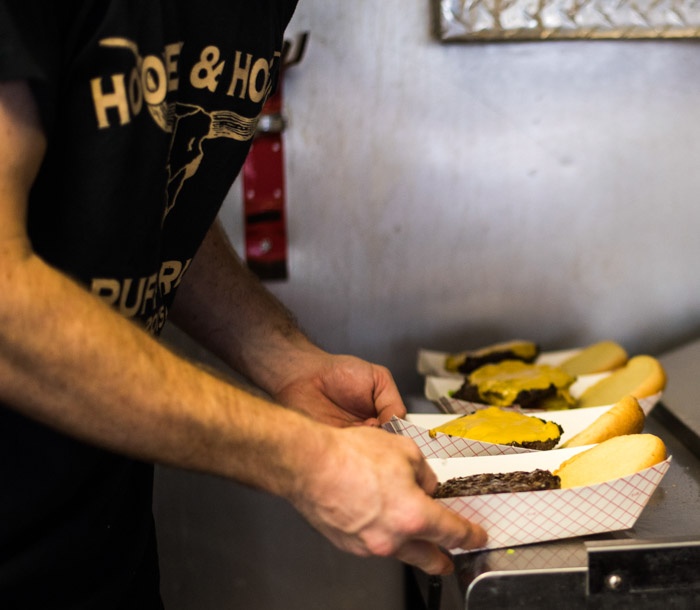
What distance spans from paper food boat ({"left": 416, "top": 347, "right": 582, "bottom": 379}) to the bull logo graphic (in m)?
0.78

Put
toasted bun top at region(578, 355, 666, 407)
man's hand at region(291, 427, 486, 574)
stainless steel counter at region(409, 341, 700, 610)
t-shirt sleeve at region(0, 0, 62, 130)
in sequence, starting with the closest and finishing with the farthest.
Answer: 1. t-shirt sleeve at region(0, 0, 62, 130)
2. man's hand at region(291, 427, 486, 574)
3. stainless steel counter at region(409, 341, 700, 610)
4. toasted bun top at region(578, 355, 666, 407)

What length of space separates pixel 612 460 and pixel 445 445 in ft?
0.71

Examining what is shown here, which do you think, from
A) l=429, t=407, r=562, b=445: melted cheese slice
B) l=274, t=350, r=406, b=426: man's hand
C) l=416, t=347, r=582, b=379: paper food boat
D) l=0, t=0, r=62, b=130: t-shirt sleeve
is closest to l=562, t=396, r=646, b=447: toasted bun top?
l=429, t=407, r=562, b=445: melted cheese slice

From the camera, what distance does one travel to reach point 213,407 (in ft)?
2.45

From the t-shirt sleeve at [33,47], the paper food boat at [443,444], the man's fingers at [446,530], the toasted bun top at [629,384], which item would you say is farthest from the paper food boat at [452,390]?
the t-shirt sleeve at [33,47]

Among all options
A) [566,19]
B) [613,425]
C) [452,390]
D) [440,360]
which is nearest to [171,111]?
[613,425]

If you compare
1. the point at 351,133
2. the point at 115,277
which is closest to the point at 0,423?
the point at 115,277

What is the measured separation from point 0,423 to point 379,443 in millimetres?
382

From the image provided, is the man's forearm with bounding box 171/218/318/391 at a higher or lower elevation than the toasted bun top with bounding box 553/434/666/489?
higher

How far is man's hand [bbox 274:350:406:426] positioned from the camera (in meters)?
1.22

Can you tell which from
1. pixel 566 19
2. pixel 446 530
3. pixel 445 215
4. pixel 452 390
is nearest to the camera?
pixel 446 530

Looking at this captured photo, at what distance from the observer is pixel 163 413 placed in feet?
2.37

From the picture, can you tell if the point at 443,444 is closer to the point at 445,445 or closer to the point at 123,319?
the point at 445,445

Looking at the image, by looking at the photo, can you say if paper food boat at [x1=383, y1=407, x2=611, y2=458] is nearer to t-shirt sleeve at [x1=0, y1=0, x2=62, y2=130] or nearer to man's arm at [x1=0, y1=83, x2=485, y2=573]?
man's arm at [x1=0, y1=83, x2=485, y2=573]
